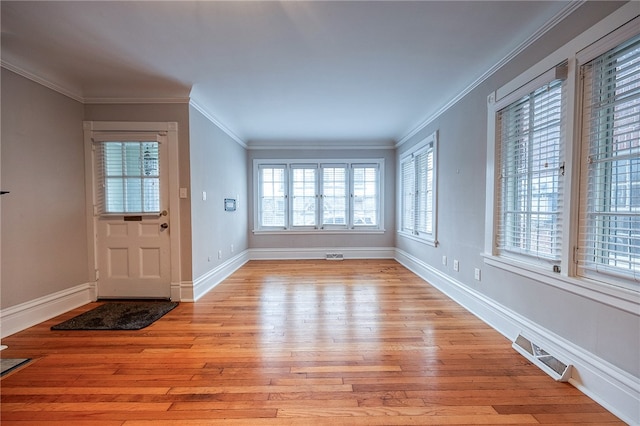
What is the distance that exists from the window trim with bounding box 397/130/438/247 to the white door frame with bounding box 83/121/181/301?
10.9ft

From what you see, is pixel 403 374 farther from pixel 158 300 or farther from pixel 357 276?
pixel 158 300

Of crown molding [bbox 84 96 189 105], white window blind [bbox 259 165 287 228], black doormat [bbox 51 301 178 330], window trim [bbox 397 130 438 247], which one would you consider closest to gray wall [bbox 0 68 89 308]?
crown molding [bbox 84 96 189 105]

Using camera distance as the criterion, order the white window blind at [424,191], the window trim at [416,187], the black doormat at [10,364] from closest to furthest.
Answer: the black doormat at [10,364] < the window trim at [416,187] < the white window blind at [424,191]

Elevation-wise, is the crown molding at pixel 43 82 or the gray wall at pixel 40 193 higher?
the crown molding at pixel 43 82

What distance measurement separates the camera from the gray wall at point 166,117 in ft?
10.2

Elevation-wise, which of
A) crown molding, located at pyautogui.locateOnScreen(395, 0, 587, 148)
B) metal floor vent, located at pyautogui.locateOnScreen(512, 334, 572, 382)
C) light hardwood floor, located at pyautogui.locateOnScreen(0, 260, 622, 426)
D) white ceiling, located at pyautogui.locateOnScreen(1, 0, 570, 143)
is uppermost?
white ceiling, located at pyautogui.locateOnScreen(1, 0, 570, 143)

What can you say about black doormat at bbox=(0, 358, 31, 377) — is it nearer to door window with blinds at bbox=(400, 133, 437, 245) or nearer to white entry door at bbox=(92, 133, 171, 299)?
white entry door at bbox=(92, 133, 171, 299)

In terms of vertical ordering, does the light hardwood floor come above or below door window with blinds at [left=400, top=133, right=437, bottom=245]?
below

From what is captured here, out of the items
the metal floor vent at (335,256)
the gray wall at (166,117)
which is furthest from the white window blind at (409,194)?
the gray wall at (166,117)

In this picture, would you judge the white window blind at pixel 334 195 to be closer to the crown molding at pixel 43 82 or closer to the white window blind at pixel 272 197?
the white window blind at pixel 272 197

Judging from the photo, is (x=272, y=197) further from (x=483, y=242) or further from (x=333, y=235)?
(x=483, y=242)

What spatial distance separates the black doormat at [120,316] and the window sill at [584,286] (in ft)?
11.0

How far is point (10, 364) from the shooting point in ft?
6.18

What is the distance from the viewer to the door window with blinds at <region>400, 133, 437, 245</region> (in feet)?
12.6
